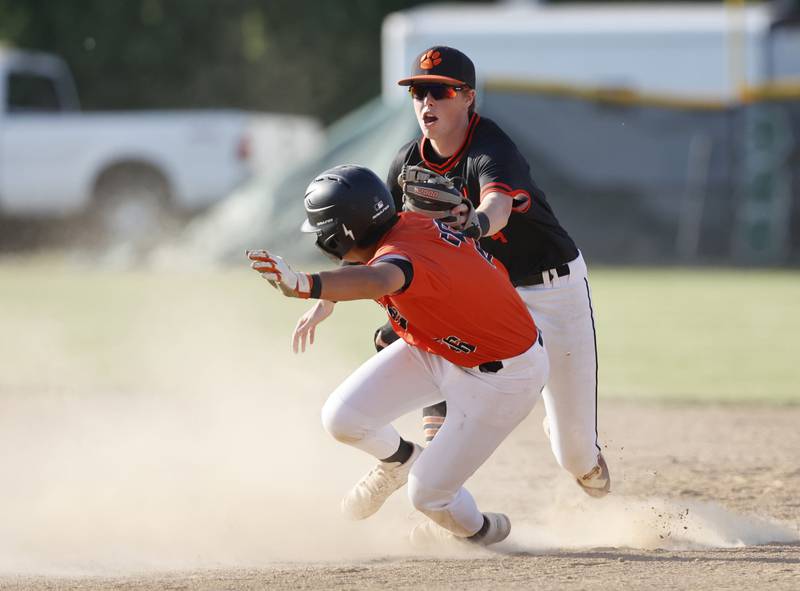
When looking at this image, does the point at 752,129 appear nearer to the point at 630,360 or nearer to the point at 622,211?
the point at 622,211

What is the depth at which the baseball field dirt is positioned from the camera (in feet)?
16.7

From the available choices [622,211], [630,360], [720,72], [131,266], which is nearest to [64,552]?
[630,360]

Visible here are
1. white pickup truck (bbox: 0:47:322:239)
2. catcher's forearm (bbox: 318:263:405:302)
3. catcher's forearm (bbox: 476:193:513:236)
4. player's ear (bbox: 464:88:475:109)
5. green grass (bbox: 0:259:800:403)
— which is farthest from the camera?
white pickup truck (bbox: 0:47:322:239)

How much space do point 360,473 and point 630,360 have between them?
4.56 meters

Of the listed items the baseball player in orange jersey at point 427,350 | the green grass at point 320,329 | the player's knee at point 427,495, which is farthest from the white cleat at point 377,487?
the green grass at point 320,329

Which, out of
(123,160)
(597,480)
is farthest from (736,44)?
(597,480)

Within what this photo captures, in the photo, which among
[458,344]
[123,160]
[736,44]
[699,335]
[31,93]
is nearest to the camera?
[458,344]

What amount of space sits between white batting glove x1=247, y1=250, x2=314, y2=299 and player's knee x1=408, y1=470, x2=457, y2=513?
1.04 metres

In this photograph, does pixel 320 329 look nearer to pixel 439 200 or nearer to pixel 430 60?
pixel 430 60

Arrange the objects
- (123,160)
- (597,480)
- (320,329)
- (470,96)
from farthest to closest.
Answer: (123,160), (320,329), (597,480), (470,96)

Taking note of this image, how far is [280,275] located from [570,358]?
1744 mm

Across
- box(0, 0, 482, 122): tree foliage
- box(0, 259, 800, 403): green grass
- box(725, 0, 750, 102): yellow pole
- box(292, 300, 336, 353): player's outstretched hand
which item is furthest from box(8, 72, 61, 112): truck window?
box(292, 300, 336, 353): player's outstretched hand

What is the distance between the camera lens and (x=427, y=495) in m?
5.29

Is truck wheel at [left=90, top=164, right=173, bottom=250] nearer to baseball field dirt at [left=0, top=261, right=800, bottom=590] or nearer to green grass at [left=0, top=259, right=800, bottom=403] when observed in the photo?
green grass at [left=0, top=259, right=800, bottom=403]
